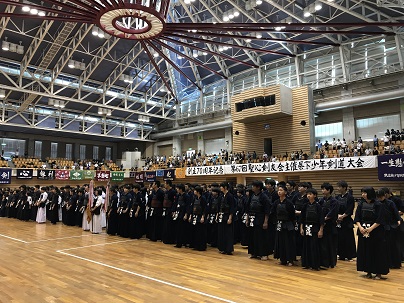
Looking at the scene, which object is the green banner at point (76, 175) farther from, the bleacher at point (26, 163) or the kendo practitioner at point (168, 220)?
the kendo practitioner at point (168, 220)

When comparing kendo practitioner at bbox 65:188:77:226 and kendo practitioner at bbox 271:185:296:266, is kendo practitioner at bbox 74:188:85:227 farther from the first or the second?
kendo practitioner at bbox 271:185:296:266

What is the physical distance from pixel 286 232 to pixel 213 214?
225cm

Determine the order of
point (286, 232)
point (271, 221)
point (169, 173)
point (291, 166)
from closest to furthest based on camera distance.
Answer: point (286, 232), point (271, 221), point (291, 166), point (169, 173)

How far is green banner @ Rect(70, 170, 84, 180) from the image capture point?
1014 inches

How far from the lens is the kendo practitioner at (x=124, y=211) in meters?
10.8

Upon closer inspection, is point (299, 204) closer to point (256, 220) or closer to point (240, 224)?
point (256, 220)

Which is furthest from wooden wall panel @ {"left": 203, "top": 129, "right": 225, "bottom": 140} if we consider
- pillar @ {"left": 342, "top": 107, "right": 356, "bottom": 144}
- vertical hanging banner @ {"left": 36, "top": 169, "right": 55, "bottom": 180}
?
vertical hanging banner @ {"left": 36, "top": 169, "right": 55, "bottom": 180}

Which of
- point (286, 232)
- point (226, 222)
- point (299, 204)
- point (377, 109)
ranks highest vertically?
point (377, 109)

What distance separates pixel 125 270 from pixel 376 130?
19.1 m

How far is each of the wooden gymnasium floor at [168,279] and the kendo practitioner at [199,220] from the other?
1.15ft

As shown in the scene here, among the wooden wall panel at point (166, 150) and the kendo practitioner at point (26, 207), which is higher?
the wooden wall panel at point (166, 150)

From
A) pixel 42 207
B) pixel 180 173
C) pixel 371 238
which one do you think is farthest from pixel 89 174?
pixel 371 238

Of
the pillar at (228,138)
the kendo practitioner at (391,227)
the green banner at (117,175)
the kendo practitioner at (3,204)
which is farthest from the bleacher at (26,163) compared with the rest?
the kendo practitioner at (391,227)

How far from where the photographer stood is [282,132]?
2292 cm
